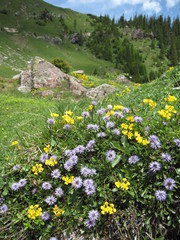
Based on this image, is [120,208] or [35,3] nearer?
[120,208]

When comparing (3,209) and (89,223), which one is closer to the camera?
(89,223)

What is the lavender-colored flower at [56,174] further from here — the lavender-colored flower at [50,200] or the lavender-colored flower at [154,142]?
the lavender-colored flower at [154,142]

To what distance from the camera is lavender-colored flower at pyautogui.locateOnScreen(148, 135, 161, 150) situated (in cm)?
237

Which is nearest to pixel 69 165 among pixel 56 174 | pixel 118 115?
pixel 56 174

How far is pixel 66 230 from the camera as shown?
2.33 meters

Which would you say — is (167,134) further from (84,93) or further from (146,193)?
(84,93)

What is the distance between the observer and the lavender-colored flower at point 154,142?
237cm

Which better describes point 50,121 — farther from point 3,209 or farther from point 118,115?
point 3,209

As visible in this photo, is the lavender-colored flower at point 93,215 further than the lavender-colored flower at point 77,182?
No

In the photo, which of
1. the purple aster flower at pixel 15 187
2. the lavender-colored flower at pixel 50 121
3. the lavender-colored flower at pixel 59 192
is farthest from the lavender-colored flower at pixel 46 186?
the lavender-colored flower at pixel 50 121

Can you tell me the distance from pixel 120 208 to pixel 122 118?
124 cm

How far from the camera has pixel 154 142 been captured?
239 cm

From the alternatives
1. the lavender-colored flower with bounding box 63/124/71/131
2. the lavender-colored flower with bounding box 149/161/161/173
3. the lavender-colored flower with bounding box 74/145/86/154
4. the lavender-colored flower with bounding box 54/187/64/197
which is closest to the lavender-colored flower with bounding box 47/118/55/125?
the lavender-colored flower with bounding box 63/124/71/131

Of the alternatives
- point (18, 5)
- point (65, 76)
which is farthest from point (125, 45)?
point (65, 76)
